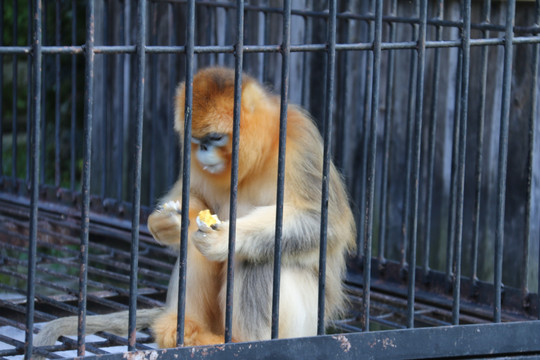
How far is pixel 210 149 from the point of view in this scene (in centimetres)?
403

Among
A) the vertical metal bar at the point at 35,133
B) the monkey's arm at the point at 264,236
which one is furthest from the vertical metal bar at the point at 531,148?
the vertical metal bar at the point at 35,133

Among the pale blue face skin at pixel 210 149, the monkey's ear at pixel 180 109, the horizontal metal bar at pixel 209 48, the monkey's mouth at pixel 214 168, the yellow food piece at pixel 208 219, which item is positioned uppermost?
the horizontal metal bar at pixel 209 48

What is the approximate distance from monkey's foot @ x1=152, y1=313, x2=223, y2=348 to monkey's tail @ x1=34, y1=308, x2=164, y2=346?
309 millimetres

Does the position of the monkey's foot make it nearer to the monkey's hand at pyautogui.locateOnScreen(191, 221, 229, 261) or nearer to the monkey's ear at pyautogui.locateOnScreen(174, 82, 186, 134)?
the monkey's hand at pyautogui.locateOnScreen(191, 221, 229, 261)

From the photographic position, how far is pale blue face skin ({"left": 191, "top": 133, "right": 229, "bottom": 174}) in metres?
4.02

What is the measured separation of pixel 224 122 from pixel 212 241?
0.53 metres

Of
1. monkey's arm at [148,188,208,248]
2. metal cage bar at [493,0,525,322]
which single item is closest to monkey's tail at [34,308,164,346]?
monkey's arm at [148,188,208,248]

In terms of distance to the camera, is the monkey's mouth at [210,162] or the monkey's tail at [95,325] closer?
the monkey's mouth at [210,162]

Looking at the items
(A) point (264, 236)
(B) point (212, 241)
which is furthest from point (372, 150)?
(B) point (212, 241)

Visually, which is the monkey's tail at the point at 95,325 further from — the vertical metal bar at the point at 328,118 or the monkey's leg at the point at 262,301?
the vertical metal bar at the point at 328,118

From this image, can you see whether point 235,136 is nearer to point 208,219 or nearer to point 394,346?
point 208,219

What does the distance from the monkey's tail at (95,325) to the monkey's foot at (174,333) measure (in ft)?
1.01

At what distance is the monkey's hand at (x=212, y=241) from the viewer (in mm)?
3831

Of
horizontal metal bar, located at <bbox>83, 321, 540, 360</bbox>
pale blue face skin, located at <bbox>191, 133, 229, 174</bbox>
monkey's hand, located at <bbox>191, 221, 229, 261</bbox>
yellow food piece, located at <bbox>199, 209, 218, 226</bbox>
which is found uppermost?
pale blue face skin, located at <bbox>191, 133, 229, 174</bbox>
